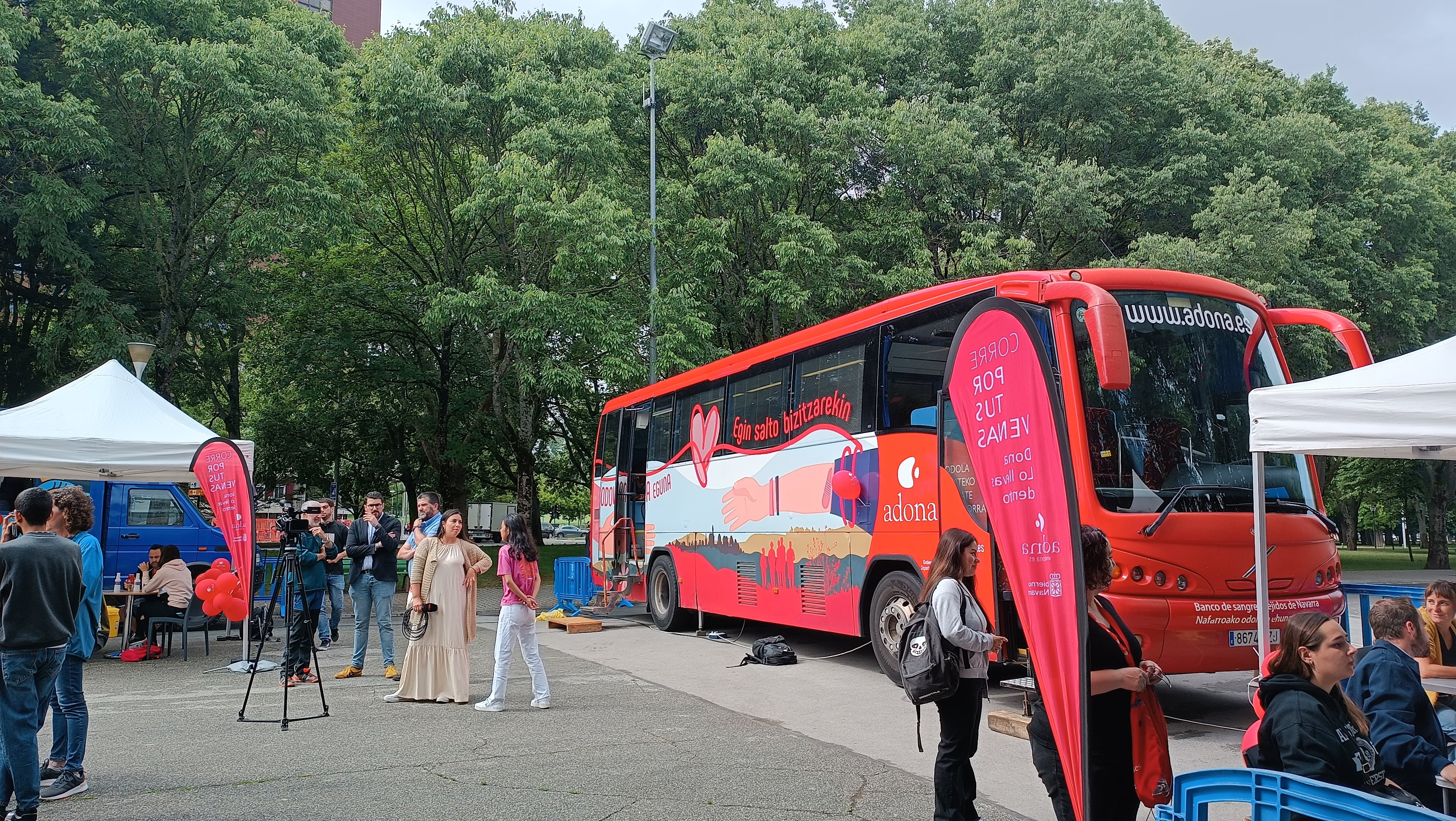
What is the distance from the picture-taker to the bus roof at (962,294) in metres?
8.28

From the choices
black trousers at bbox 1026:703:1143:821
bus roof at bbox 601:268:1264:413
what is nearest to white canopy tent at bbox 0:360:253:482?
bus roof at bbox 601:268:1264:413

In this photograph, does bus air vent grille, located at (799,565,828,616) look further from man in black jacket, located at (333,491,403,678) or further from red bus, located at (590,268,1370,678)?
man in black jacket, located at (333,491,403,678)

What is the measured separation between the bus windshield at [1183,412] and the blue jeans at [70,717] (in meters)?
6.70

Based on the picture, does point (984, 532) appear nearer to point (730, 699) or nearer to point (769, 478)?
point (730, 699)

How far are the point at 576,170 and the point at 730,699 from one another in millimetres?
14157

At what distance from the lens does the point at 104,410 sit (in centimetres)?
1185

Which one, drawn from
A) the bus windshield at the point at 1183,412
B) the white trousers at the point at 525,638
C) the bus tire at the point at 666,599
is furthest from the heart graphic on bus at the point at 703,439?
the bus windshield at the point at 1183,412

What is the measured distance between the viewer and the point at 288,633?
31.5 ft

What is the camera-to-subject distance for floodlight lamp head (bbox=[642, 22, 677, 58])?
21.0 metres

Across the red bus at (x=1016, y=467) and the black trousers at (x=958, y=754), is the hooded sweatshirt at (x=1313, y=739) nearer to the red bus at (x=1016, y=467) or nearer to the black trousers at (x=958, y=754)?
the red bus at (x=1016, y=467)

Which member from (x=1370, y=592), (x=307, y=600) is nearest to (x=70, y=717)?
(x=307, y=600)

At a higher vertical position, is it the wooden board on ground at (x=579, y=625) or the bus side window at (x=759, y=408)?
the bus side window at (x=759, y=408)

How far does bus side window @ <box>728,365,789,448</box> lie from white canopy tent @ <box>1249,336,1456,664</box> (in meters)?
5.87

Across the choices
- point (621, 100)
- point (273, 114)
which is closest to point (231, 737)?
point (273, 114)
